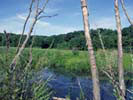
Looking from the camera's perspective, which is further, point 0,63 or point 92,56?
point 0,63

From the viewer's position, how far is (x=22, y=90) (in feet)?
5.39

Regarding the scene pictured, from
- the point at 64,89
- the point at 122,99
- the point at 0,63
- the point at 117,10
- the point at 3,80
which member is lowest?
the point at 64,89

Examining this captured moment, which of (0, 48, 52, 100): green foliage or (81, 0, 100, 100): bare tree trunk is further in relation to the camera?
(0, 48, 52, 100): green foliage

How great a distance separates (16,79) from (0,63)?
0.20 m

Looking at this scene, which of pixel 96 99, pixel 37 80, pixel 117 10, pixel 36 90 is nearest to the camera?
pixel 96 99

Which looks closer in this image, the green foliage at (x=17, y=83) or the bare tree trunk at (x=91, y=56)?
the bare tree trunk at (x=91, y=56)

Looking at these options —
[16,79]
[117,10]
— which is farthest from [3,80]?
[117,10]

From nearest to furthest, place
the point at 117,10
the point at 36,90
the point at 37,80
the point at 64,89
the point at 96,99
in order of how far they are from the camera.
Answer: the point at 96,99, the point at 117,10, the point at 36,90, the point at 37,80, the point at 64,89

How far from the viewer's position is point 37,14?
1.64 m

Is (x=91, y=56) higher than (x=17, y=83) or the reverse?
higher

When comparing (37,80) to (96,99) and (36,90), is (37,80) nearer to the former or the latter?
(36,90)

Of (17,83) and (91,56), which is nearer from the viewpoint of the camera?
(91,56)

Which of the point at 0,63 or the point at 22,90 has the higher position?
the point at 0,63

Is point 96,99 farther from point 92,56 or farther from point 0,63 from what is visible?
point 0,63
